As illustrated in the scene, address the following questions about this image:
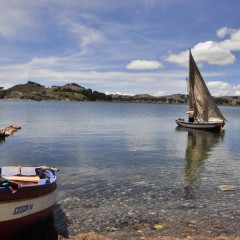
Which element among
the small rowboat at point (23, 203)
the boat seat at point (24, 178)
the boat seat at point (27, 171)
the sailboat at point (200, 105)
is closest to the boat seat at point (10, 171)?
the boat seat at point (27, 171)

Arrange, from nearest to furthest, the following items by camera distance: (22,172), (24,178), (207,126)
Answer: (24,178)
(22,172)
(207,126)

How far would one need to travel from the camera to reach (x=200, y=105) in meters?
Answer: 76.8

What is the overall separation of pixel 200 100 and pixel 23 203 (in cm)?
6631

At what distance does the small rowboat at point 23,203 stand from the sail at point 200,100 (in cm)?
6269

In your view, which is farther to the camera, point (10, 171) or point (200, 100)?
point (200, 100)

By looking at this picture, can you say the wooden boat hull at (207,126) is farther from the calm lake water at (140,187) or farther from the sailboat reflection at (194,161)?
the calm lake water at (140,187)

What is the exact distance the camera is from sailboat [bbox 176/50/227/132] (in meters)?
75.4

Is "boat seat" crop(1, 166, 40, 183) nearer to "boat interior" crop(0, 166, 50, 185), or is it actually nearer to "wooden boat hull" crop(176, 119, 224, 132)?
"boat interior" crop(0, 166, 50, 185)

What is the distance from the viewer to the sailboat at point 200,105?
7544cm

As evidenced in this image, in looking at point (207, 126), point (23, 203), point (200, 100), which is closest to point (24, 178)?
point (23, 203)

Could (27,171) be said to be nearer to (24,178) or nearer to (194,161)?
(24,178)

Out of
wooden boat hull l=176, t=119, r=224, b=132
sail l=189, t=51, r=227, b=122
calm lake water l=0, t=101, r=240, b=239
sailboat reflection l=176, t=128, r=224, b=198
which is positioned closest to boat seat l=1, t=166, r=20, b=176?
calm lake water l=0, t=101, r=240, b=239

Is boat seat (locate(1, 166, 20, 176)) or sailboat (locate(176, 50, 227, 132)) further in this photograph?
sailboat (locate(176, 50, 227, 132))

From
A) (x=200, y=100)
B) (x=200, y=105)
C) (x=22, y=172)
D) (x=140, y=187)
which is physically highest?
(x=200, y=100)
